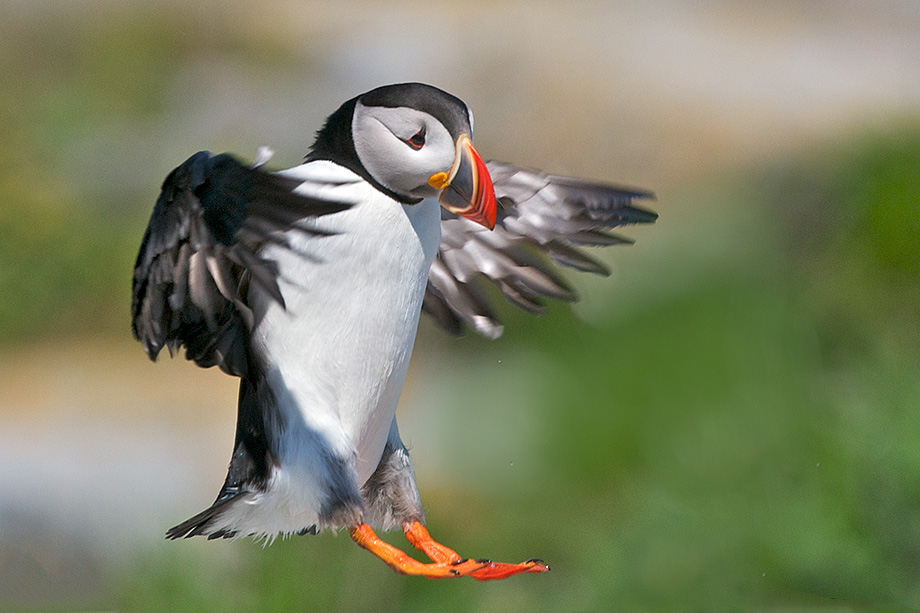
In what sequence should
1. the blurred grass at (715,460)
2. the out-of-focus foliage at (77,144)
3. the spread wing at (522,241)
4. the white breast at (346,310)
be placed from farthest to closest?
the out-of-focus foliage at (77,144) < the blurred grass at (715,460) < the spread wing at (522,241) < the white breast at (346,310)

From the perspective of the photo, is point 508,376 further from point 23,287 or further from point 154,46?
point 154,46

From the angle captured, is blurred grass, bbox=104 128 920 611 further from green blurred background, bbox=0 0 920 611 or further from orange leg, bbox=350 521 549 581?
orange leg, bbox=350 521 549 581

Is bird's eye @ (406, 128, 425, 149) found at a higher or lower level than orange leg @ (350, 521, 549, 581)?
higher

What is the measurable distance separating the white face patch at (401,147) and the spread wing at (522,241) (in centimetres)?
31

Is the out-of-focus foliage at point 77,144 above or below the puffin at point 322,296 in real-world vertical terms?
below

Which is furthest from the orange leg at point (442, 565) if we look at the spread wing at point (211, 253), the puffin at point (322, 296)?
the spread wing at point (211, 253)

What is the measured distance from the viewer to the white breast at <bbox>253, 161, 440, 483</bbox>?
4.33 feet

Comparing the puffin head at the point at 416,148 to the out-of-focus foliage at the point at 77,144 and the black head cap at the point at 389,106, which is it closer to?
the black head cap at the point at 389,106

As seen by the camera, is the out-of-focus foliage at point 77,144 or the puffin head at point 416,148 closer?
the puffin head at point 416,148

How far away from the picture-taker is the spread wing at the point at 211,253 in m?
1.17

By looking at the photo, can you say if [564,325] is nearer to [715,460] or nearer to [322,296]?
[715,460]

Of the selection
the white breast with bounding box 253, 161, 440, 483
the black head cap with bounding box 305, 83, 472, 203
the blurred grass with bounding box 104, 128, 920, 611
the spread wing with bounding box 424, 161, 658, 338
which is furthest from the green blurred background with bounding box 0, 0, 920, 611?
the black head cap with bounding box 305, 83, 472, 203

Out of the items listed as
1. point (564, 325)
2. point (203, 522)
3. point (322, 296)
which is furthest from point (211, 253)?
point (564, 325)

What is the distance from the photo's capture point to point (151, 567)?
279cm
